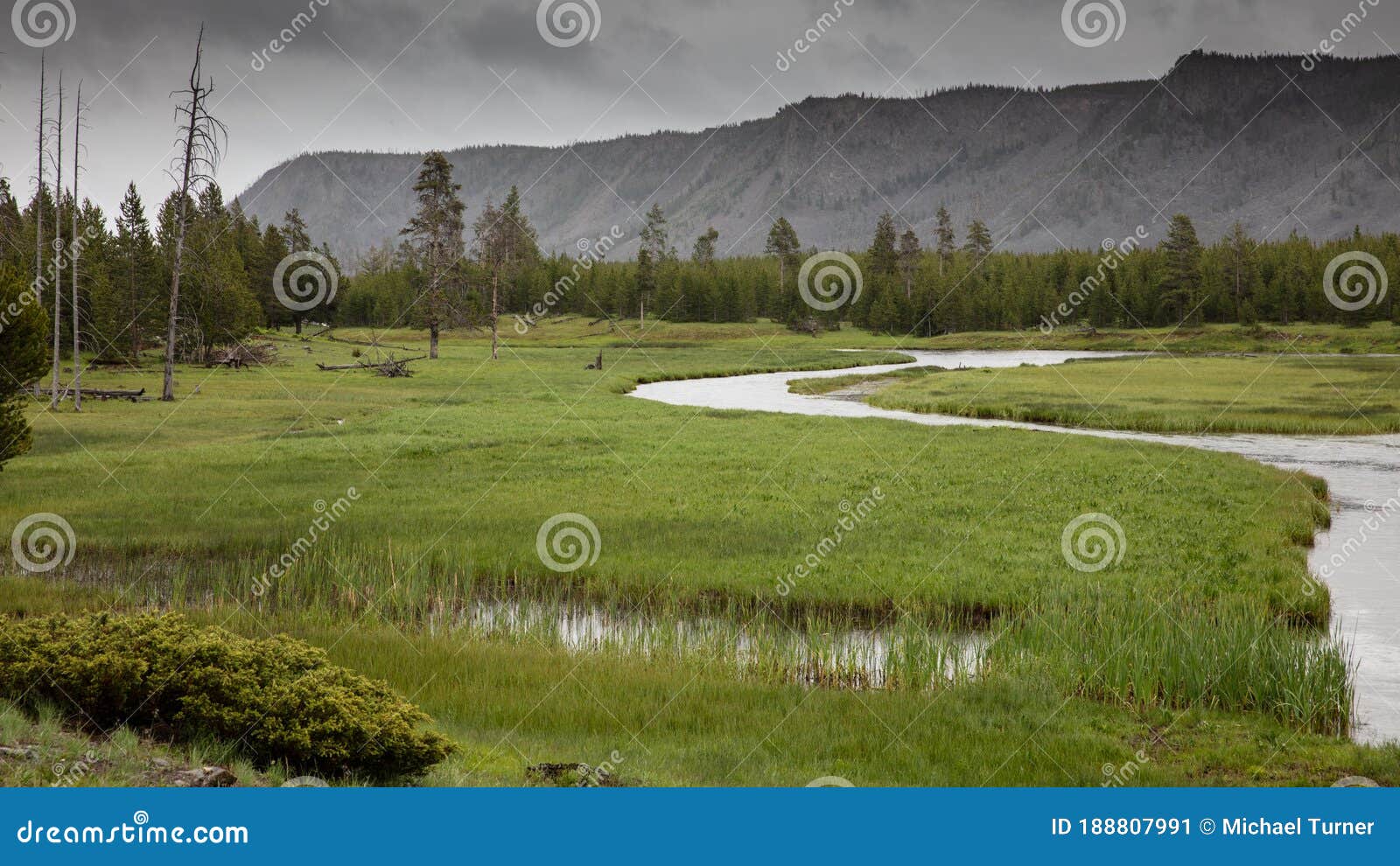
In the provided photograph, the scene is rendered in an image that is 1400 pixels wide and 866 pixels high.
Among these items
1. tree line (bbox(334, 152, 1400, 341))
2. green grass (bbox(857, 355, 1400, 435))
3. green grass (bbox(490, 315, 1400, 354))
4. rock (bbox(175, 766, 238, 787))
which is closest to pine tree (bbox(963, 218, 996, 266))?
tree line (bbox(334, 152, 1400, 341))

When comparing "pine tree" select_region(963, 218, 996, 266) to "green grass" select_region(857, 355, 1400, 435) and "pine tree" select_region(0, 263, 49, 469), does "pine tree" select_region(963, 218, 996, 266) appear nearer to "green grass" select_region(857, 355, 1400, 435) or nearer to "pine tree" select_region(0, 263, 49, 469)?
"green grass" select_region(857, 355, 1400, 435)

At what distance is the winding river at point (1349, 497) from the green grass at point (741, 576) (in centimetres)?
70

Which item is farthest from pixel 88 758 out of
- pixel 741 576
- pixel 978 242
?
pixel 978 242

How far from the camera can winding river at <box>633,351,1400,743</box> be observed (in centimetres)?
1405

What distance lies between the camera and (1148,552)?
21.0m

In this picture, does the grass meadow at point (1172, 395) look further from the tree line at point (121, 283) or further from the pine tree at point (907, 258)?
the pine tree at point (907, 258)

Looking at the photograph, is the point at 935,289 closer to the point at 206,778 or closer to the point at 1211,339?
the point at 1211,339

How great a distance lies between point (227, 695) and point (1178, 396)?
192 ft

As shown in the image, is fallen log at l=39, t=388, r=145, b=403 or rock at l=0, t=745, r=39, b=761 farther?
fallen log at l=39, t=388, r=145, b=403

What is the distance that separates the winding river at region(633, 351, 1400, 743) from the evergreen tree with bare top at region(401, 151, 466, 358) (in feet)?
91.3

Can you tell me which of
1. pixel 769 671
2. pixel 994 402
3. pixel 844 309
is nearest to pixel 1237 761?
pixel 769 671

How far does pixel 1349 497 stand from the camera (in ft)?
93.7

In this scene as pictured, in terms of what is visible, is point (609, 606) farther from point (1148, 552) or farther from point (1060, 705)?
point (1148, 552)

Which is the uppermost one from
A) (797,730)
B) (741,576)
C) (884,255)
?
(884,255)
